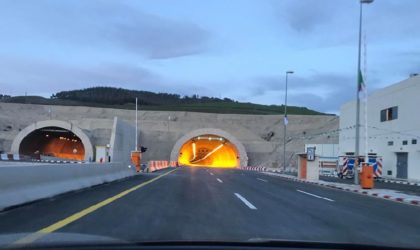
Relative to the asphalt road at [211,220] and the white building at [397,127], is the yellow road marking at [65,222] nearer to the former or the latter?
the asphalt road at [211,220]

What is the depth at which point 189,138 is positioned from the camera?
269 feet

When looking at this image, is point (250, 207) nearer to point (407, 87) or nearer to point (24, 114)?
point (407, 87)

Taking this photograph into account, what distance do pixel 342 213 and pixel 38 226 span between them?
7947 mm

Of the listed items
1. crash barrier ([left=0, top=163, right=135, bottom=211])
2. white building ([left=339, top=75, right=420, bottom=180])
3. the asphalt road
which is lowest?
the asphalt road

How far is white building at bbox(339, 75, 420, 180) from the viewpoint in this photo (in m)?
42.7

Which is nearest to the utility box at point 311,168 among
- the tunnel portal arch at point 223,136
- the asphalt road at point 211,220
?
the asphalt road at point 211,220

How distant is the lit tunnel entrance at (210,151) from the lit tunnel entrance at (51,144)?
1775cm

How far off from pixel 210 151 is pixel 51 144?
113 ft

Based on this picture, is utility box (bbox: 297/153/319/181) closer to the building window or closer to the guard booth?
the guard booth

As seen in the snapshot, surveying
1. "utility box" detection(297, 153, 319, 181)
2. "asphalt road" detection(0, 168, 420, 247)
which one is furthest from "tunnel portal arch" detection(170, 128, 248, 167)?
"asphalt road" detection(0, 168, 420, 247)

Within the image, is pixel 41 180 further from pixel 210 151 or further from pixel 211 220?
pixel 210 151

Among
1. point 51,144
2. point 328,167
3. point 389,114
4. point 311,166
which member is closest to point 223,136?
point 328,167

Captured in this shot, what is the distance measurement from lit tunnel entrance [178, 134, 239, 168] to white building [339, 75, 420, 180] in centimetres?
3182

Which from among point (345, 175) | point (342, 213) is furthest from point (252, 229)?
point (345, 175)
